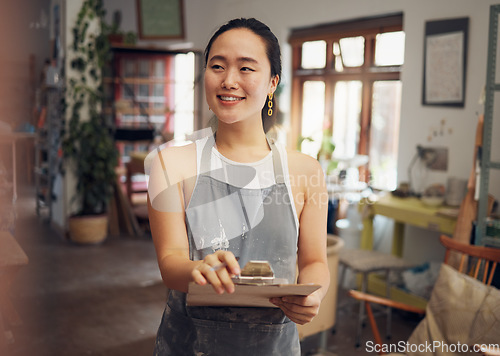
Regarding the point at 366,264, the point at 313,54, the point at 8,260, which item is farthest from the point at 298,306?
the point at 313,54

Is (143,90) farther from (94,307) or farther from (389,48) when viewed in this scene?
(94,307)

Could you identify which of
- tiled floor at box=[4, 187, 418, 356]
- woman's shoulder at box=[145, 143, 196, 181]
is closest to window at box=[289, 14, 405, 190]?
tiled floor at box=[4, 187, 418, 356]

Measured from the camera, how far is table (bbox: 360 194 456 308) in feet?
12.2

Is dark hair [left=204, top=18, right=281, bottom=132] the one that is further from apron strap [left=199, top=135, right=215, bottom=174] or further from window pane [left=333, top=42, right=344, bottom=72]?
window pane [left=333, top=42, right=344, bottom=72]

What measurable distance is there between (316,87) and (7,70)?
505 centimetres

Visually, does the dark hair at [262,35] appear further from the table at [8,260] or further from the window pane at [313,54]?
the window pane at [313,54]

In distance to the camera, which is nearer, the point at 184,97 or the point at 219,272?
the point at 219,272

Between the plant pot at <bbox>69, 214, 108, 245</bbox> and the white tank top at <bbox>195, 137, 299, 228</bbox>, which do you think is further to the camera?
the plant pot at <bbox>69, 214, 108, 245</bbox>

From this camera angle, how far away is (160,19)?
6.98 meters

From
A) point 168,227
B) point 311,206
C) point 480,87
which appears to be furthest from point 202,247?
point 480,87

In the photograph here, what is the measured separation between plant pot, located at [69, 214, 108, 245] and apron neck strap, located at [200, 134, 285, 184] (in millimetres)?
4545

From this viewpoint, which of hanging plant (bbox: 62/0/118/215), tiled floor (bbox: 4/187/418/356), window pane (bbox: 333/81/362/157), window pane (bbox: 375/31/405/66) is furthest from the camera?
hanging plant (bbox: 62/0/118/215)

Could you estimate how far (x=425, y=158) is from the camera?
170 inches

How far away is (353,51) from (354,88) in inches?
14.1
